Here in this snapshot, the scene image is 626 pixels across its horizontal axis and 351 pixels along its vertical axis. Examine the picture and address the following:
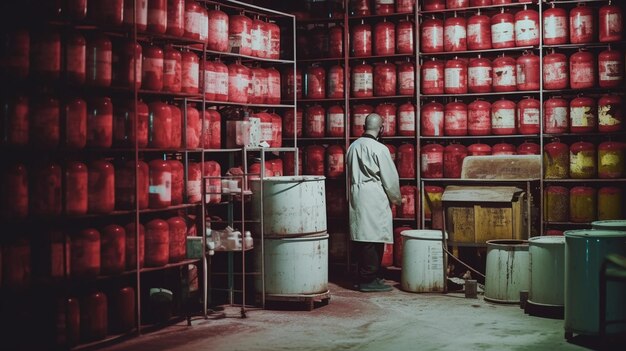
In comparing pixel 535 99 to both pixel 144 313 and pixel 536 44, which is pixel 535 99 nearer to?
pixel 536 44

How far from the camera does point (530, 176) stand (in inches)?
311

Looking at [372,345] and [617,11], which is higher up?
[617,11]

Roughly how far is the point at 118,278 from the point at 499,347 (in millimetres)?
2976

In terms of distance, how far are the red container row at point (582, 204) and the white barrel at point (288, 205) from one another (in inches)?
104

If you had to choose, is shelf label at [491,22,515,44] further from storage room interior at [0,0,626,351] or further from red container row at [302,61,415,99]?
red container row at [302,61,415,99]

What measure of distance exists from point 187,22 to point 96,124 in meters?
1.50

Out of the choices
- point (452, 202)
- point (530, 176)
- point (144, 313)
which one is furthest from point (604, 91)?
point (144, 313)

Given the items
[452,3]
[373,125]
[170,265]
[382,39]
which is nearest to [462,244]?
[373,125]

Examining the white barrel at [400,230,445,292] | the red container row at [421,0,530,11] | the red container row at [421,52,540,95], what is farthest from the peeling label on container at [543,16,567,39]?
the white barrel at [400,230,445,292]

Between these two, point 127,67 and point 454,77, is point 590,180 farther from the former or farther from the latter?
point 127,67

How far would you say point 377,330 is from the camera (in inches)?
246

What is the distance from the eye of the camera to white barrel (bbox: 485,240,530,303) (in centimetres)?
712

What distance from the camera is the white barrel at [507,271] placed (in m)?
7.12

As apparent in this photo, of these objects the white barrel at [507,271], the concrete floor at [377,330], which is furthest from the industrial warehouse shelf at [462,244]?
the concrete floor at [377,330]
